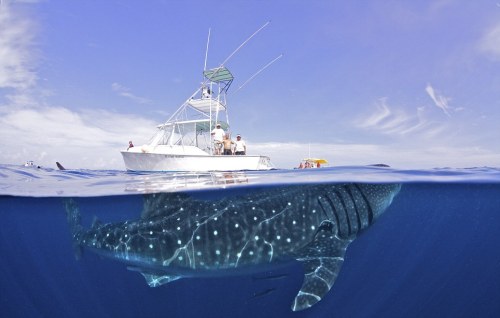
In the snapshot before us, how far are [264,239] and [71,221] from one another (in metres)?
4.57

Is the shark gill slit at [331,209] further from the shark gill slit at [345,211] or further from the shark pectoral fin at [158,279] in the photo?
the shark pectoral fin at [158,279]

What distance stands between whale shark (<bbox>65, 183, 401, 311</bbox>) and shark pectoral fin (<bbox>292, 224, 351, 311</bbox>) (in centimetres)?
2

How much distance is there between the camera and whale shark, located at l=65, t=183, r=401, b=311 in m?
5.00

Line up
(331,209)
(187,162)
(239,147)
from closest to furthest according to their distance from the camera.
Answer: (331,209)
(187,162)
(239,147)

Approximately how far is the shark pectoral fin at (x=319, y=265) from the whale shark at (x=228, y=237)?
0.02 m

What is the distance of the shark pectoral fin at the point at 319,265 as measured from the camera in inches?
167

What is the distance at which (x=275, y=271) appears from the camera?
846 centimetres

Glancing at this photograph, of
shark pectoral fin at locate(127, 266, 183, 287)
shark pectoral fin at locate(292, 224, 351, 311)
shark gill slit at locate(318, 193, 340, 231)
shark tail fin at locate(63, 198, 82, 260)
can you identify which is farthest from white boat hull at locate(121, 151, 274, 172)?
shark pectoral fin at locate(292, 224, 351, 311)

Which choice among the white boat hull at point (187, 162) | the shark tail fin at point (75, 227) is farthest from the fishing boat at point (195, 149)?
the shark tail fin at point (75, 227)

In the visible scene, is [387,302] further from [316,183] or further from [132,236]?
[132,236]

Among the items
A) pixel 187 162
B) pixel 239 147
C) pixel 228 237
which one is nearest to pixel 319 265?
pixel 228 237

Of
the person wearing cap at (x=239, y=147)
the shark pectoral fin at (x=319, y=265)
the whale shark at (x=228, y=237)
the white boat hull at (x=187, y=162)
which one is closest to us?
the shark pectoral fin at (x=319, y=265)

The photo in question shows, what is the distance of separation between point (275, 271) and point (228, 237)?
402 cm

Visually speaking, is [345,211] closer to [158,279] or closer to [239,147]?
[158,279]
